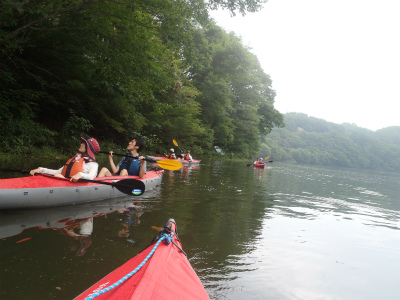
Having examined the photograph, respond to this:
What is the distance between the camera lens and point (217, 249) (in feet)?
12.6

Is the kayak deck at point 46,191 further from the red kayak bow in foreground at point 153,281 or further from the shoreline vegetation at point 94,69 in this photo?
the shoreline vegetation at point 94,69

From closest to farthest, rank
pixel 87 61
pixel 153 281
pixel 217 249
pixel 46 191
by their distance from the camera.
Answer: pixel 153 281
pixel 217 249
pixel 46 191
pixel 87 61

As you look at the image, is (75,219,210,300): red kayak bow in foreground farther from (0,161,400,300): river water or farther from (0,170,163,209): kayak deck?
(0,170,163,209): kayak deck

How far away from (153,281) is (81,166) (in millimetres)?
4113

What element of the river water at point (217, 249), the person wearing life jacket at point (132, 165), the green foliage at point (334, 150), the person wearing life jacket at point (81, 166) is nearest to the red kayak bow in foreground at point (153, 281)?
the river water at point (217, 249)

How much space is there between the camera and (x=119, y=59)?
9.45 metres

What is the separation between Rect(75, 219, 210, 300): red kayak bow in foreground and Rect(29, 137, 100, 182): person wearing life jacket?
3.44 meters

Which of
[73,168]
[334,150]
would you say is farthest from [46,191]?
[334,150]

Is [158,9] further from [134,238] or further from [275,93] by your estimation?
[275,93]

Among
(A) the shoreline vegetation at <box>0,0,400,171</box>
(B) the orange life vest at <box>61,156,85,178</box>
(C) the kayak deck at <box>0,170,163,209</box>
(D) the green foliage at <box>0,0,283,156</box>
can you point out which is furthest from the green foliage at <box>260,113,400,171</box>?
(B) the orange life vest at <box>61,156,85,178</box>

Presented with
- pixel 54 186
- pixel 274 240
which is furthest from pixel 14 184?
pixel 274 240

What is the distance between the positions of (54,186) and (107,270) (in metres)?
2.54

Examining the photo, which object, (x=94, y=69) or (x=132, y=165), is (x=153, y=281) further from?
(x=94, y=69)

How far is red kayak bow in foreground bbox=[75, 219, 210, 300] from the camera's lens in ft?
5.23
